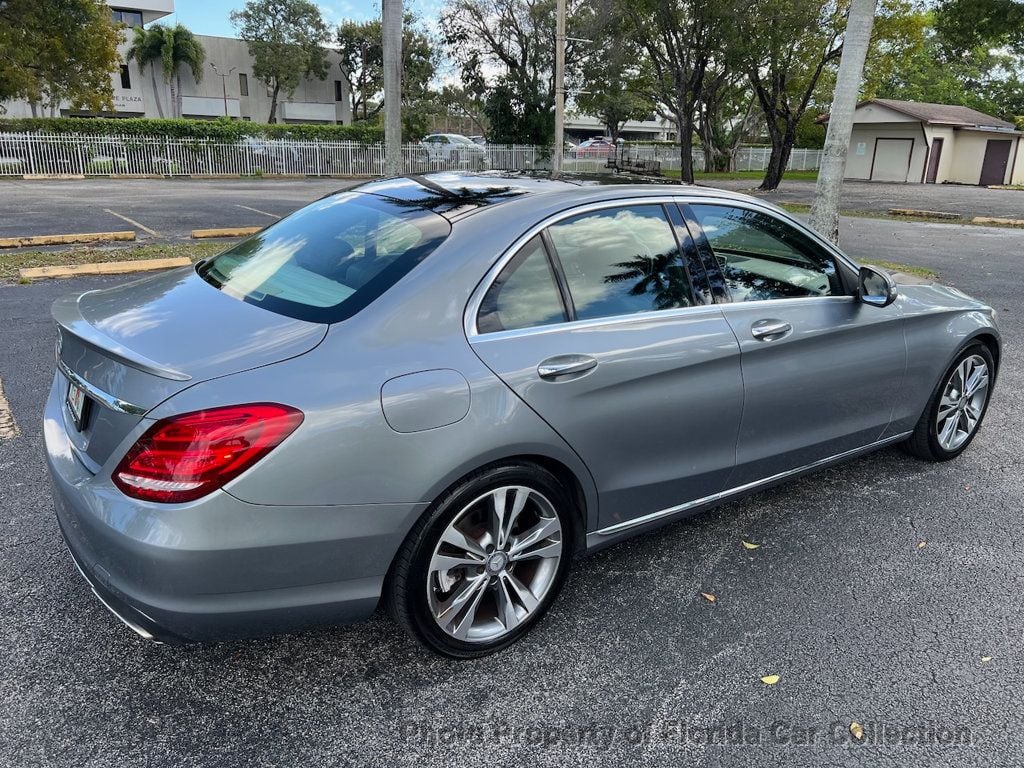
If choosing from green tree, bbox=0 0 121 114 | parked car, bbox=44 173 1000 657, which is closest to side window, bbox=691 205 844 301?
parked car, bbox=44 173 1000 657

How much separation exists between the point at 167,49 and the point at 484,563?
2091 inches

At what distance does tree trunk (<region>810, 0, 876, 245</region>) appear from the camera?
980 cm

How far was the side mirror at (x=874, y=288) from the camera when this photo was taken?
3750 mm

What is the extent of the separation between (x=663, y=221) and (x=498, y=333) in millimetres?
1079

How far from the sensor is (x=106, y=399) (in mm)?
2332

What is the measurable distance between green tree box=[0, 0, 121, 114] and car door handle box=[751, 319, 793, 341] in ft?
106

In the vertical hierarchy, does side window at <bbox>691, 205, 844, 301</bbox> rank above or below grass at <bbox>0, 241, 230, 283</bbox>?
above

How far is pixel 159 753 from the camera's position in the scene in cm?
225

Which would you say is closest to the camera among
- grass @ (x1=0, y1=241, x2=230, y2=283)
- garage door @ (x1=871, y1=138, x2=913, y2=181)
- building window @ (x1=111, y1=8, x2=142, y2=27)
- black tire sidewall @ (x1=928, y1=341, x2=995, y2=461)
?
black tire sidewall @ (x1=928, y1=341, x2=995, y2=461)

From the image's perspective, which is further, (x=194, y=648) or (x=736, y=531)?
(x=736, y=531)

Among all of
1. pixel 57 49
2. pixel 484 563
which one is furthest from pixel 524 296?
pixel 57 49

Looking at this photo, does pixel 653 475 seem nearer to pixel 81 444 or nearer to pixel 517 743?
pixel 517 743

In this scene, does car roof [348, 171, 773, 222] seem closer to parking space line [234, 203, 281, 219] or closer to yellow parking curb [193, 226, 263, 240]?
yellow parking curb [193, 226, 263, 240]

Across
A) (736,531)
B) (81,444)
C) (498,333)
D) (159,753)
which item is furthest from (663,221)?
(159,753)
